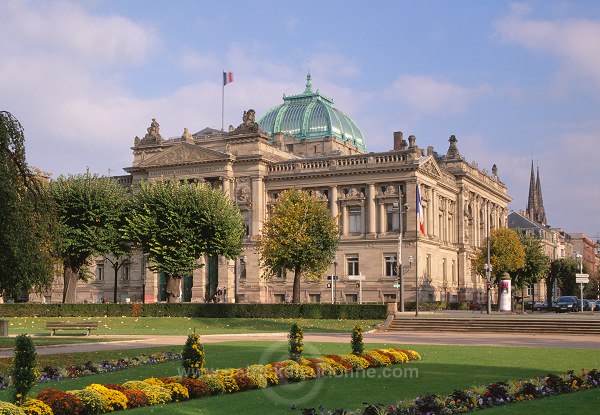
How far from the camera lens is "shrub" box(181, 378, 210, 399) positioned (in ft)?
70.2

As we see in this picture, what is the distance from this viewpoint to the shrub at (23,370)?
18000 mm

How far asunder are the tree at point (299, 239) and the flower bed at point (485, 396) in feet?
170

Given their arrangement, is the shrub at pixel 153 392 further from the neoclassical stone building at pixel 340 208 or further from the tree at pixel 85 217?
the neoclassical stone building at pixel 340 208

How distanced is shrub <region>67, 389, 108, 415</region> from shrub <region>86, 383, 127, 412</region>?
134 millimetres

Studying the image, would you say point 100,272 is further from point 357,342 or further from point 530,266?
point 357,342

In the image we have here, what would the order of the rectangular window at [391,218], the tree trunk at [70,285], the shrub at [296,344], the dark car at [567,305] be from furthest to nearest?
the rectangular window at [391,218] → the dark car at [567,305] → the tree trunk at [70,285] → the shrub at [296,344]

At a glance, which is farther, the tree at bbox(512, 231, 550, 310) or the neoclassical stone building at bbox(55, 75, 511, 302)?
the tree at bbox(512, 231, 550, 310)

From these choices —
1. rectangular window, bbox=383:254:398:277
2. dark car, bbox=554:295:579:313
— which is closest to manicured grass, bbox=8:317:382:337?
rectangular window, bbox=383:254:398:277

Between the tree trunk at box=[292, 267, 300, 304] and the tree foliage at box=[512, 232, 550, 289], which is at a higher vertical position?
the tree foliage at box=[512, 232, 550, 289]

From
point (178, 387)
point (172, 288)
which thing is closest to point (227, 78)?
point (172, 288)

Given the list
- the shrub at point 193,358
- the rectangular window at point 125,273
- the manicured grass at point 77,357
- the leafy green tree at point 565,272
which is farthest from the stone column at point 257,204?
the shrub at point 193,358

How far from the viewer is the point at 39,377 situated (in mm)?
25562

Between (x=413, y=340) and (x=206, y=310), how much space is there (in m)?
27.8

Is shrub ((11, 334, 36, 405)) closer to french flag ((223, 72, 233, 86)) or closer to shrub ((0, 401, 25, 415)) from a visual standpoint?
shrub ((0, 401, 25, 415))
